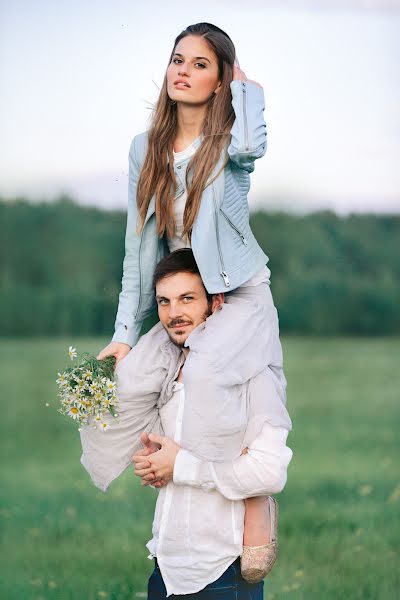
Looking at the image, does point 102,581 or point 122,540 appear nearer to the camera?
point 102,581

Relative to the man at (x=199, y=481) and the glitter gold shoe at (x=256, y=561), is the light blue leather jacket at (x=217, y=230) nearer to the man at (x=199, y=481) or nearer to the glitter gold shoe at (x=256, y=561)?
the man at (x=199, y=481)

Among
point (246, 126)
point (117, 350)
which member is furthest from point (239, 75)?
point (117, 350)

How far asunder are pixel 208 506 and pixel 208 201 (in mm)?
978

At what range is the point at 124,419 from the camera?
3641 mm

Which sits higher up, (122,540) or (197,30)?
(197,30)

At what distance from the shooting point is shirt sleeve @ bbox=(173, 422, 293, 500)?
3.45m

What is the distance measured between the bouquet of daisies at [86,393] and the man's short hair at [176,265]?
0.37m

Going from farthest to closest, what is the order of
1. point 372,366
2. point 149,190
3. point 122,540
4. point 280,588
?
point 372,366 < point 122,540 < point 280,588 < point 149,190

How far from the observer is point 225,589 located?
3.54m

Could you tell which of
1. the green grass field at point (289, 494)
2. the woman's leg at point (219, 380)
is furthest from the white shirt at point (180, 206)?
the green grass field at point (289, 494)

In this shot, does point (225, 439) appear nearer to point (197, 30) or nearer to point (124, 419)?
point (124, 419)

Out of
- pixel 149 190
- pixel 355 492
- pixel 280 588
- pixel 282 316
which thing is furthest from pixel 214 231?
pixel 282 316

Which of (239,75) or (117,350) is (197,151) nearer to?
(239,75)

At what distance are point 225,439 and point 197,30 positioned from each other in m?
1.38
